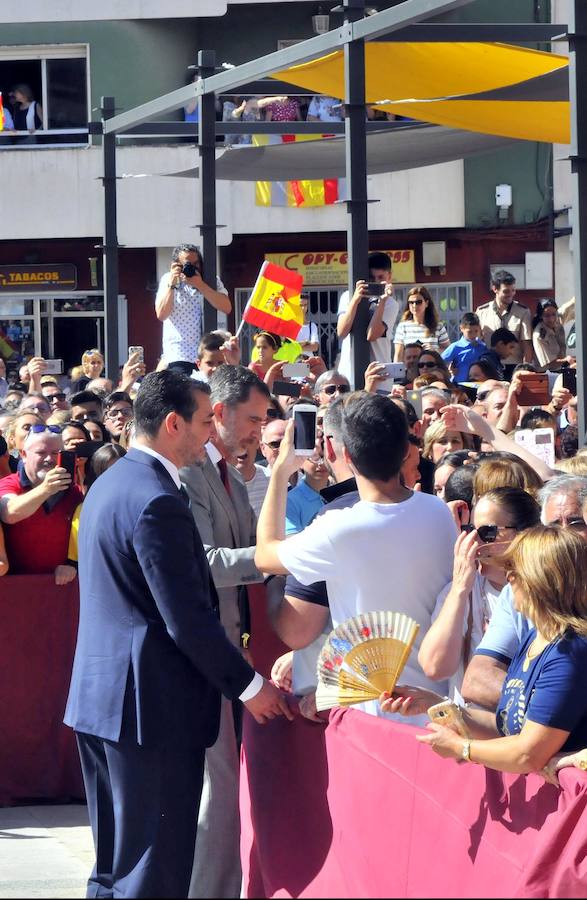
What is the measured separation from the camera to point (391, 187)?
85.4 ft

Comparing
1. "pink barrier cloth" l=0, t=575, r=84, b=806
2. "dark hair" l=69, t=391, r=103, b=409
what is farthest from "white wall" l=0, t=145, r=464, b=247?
"pink barrier cloth" l=0, t=575, r=84, b=806

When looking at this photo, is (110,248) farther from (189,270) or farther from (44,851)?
(44,851)

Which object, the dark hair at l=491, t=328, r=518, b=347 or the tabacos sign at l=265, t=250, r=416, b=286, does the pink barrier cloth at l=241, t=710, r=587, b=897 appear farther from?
the tabacos sign at l=265, t=250, r=416, b=286

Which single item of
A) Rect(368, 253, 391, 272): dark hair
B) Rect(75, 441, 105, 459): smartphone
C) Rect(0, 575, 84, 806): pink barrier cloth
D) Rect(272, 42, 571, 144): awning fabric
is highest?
Rect(272, 42, 571, 144): awning fabric

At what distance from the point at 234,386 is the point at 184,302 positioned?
622 cm

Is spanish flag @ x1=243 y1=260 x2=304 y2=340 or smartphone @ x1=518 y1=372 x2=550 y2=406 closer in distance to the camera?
smartphone @ x1=518 y1=372 x2=550 y2=406

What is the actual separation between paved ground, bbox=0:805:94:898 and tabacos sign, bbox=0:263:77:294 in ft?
64.4

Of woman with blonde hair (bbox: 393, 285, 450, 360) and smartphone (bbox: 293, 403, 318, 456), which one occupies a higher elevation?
woman with blonde hair (bbox: 393, 285, 450, 360)

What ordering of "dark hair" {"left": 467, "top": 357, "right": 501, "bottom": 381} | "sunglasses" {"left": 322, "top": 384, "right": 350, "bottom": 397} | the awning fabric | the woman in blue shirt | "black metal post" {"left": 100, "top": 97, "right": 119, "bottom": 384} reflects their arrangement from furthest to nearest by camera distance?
"black metal post" {"left": 100, "top": 97, "right": 119, "bottom": 384}, "dark hair" {"left": 467, "top": 357, "right": 501, "bottom": 381}, the awning fabric, "sunglasses" {"left": 322, "top": 384, "right": 350, "bottom": 397}, the woman in blue shirt

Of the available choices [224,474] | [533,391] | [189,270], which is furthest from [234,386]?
[189,270]

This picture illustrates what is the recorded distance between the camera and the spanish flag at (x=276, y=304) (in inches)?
437

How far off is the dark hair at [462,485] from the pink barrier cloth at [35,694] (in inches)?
101

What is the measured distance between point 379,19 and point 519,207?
17.5 meters

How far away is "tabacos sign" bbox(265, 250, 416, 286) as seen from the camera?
1055 inches
